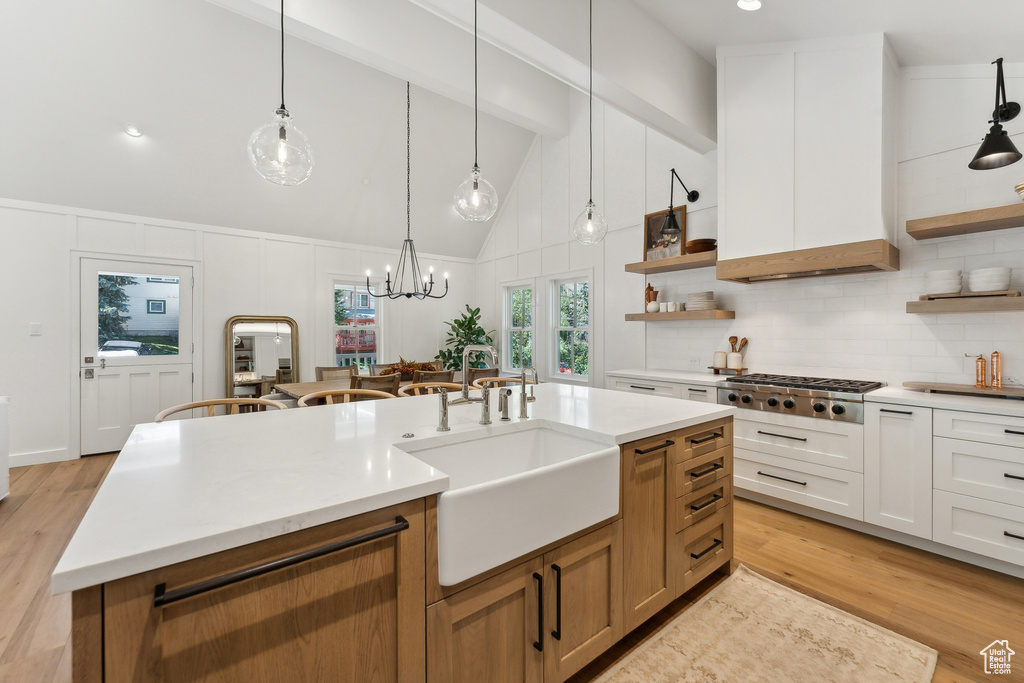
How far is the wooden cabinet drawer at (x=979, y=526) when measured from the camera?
2240 millimetres

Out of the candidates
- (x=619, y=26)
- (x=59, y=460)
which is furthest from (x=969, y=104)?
(x=59, y=460)

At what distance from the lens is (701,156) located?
4227 millimetres

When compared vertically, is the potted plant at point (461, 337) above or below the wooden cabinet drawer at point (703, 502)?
above

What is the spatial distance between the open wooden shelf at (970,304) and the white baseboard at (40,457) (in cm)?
722

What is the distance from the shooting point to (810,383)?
308 cm

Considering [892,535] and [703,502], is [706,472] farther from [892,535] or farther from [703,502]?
[892,535]

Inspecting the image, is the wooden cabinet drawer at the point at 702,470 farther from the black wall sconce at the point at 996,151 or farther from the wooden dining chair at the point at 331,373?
the wooden dining chair at the point at 331,373

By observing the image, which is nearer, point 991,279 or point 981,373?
point 991,279

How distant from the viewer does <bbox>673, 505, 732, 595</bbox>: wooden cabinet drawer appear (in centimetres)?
192

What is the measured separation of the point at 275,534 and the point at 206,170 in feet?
16.6

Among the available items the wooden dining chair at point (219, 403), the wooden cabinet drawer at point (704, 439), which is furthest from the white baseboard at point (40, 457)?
the wooden cabinet drawer at point (704, 439)

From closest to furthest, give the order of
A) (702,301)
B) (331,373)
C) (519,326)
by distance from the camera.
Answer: (702,301), (331,373), (519,326)

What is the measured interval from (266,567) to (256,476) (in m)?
0.34

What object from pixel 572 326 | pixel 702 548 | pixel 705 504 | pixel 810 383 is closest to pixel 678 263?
pixel 810 383
